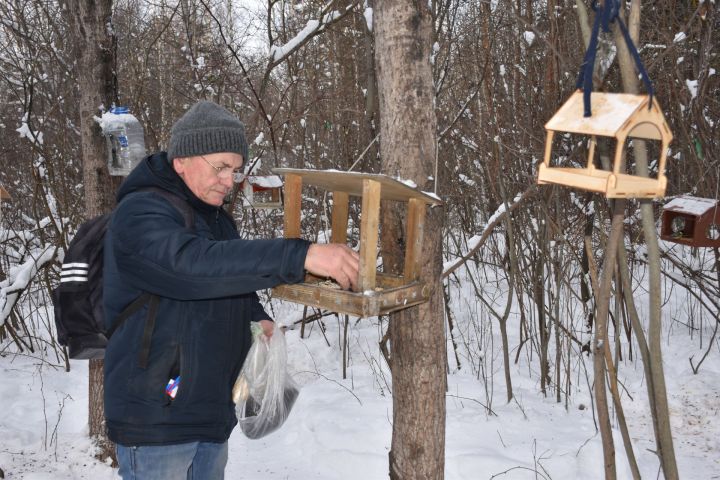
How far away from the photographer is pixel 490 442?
13.4ft

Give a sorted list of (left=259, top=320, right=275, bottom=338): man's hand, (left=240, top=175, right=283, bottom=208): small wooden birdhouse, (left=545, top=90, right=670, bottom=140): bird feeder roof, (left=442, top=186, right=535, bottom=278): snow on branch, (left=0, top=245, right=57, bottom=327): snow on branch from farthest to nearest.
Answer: (left=240, top=175, right=283, bottom=208): small wooden birdhouse, (left=0, top=245, right=57, bottom=327): snow on branch, (left=442, top=186, right=535, bottom=278): snow on branch, (left=259, top=320, right=275, bottom=338): man's hand, (left=545, top=90, right=670, bottom=140): bird feeder roof

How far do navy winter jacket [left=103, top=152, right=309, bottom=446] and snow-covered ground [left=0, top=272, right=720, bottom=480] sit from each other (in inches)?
77.4

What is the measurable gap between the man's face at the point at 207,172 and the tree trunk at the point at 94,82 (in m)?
1.95

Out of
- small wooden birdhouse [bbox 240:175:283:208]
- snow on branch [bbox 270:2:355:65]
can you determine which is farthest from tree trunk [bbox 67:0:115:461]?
small wooden birdhouse [bbox 240:175:283:208]

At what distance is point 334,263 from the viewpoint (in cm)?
180

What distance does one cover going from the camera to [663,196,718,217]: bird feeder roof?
10.8 feet

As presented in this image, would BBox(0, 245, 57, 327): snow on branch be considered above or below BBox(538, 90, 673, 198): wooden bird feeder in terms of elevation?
below

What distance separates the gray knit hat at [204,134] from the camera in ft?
6.89

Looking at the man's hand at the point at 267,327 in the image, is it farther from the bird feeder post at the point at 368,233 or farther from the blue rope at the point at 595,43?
the blue rope at the point at 595,43

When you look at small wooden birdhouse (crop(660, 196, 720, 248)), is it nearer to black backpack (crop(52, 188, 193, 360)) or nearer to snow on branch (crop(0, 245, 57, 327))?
black backpack (crop(52, 188, 193, 360))

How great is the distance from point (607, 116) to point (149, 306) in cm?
149

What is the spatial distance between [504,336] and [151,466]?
316 cm

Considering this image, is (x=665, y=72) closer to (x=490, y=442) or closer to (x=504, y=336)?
(x=504, y=336)

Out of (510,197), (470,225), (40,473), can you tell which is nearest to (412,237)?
(40,473)
